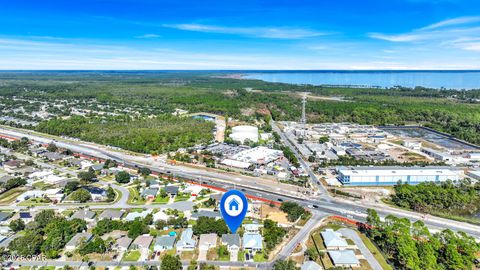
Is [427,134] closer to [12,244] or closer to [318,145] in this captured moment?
[318,145]

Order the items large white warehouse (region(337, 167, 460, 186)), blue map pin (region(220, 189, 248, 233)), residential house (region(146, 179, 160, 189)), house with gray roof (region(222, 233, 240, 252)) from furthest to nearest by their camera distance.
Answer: large white warehouse (region(337, 167, 460, 186))
residential house (region(146, 179, 160, 189))
house with gray roof (region(222, 233, 240, 252))
blue map pin (region(220, 189, 248, 233))

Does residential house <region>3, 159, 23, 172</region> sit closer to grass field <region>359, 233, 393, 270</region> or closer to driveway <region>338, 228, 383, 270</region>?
driveway <region>338, 228, 383, 270</region>

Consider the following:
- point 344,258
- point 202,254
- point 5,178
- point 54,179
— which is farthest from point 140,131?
point 344,258

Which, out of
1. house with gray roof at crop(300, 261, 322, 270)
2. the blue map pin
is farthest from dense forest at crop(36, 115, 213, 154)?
the blue map pin

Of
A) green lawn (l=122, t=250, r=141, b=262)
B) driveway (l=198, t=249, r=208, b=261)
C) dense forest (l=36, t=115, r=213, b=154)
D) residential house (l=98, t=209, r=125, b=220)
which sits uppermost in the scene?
dense forest (l=36, t=115, r=213, b=154)

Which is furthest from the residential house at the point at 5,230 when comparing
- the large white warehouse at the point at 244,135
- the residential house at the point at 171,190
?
the large white warehouse at the point at 244,135

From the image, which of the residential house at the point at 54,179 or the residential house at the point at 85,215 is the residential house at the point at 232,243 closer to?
the residential house at the point at 85,215

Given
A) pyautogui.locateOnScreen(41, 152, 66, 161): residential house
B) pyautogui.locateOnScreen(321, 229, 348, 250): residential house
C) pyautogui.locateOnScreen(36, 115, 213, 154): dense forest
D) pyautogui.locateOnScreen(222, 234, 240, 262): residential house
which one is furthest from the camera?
pyautogui.locateOnScreen(36, 115, 213, 154): dense forest
